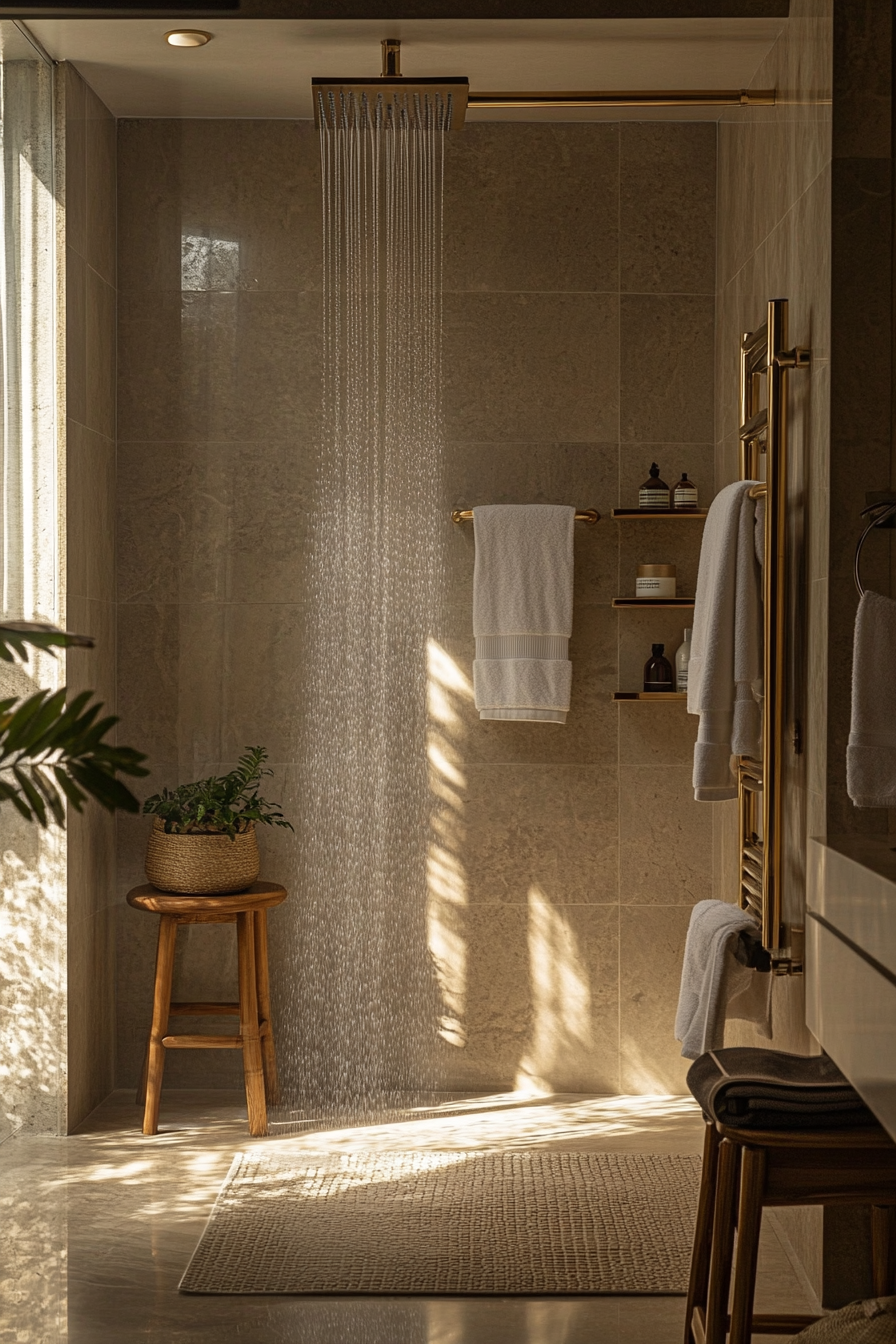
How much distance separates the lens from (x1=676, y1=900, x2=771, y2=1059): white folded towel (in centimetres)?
263

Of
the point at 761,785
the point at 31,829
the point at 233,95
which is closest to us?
the point at 761,785

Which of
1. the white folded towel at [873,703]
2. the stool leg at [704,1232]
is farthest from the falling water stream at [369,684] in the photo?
the white folded towel at [873,703]

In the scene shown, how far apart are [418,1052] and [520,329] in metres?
2.02

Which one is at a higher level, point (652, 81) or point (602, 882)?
point (652, 81)

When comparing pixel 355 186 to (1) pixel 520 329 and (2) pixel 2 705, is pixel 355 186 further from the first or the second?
(2) pixel 2 705

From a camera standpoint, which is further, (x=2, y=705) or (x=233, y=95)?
(x=233, y=95)

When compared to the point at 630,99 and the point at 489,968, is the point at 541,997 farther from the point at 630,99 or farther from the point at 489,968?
the point at 630,99

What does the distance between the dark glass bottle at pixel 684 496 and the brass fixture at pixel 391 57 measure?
126 cm

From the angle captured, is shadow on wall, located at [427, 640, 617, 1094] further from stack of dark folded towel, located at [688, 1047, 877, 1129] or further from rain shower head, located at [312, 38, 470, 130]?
stack of dark folded towel, located at [688, 1047, 877, 1129]

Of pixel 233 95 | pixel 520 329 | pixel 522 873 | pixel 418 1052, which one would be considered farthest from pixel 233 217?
pixel 418 1052

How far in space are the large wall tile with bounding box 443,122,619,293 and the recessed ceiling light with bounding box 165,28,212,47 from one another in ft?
2.64

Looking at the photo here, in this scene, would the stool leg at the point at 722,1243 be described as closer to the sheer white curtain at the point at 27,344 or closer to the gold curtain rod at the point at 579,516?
the gold curtain rod at the point at 579,516

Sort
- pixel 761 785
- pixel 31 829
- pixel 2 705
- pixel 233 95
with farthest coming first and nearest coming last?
pixel 233 95
pixel 31 829
pixel 761 785
pixel 2 705

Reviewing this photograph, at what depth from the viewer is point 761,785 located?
2.82 metres
